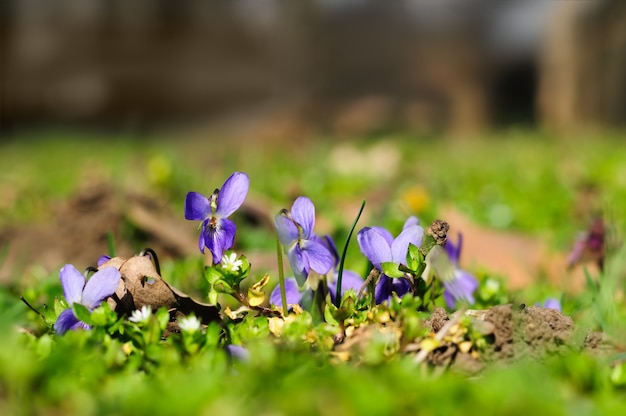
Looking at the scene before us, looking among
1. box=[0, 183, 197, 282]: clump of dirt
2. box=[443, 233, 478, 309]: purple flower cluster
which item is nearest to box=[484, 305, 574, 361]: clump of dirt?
box=[443, 233, 478, 309]: purple flower cluster

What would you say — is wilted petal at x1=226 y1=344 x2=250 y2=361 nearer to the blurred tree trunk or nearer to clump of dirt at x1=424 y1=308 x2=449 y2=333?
clump of dirt at x1=424 y1=308 x2=449 y2=333

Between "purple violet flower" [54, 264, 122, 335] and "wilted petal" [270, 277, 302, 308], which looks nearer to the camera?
"purple violet flower" [54, 264, 122, 335]

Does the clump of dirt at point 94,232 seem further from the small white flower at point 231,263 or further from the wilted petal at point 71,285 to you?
the small white flower at point 231,263

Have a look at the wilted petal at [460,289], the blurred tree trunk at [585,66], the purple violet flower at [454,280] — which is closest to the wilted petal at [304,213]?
the purple violet flower at [454,280]

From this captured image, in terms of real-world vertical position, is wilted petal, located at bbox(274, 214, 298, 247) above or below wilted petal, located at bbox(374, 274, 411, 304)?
above

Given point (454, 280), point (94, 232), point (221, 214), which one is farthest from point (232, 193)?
point (94, 232)

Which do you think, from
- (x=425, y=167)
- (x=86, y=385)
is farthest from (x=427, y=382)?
(x=425, y=167)

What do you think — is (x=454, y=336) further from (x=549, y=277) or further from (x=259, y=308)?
(x=549, y=277)

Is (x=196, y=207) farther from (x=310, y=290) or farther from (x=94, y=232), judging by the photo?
(x=94, y=232)
